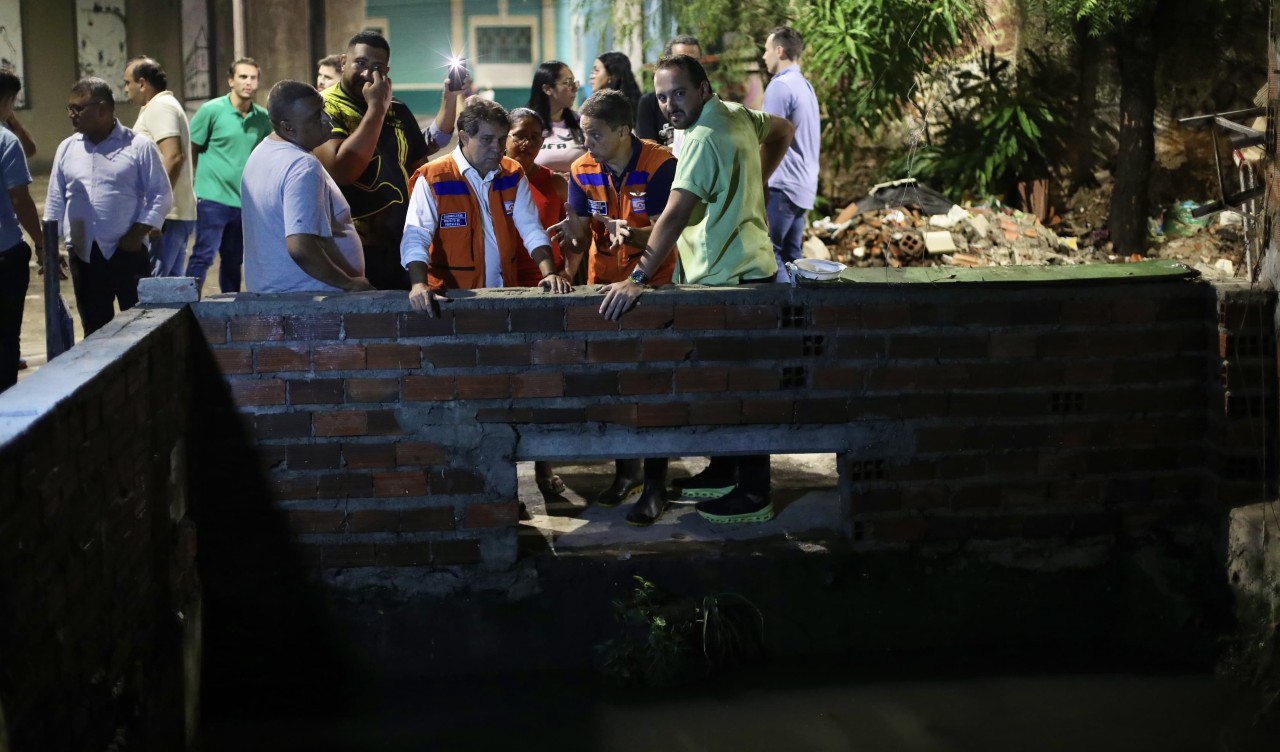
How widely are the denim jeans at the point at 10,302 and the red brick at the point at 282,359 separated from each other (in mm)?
2573

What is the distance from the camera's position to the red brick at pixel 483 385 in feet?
15.2

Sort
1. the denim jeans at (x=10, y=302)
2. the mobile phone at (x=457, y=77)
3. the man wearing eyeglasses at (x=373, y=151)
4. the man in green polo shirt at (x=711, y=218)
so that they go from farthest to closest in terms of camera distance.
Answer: the denim jeans at (x=10, y=302) < the mobile phone at (x=457, y=77) < the man wearing eyeglasses at (x=373, y=151) < the man in green polo shirt at (x=711, y=218)

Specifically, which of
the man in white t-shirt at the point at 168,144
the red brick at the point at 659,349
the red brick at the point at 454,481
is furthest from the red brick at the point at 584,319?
the man in white t-shirt at the point at 168,144

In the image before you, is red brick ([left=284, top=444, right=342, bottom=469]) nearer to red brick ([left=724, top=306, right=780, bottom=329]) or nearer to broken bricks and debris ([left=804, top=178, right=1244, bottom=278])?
red brick ([left=724, top=306, right=780, bottom=329])

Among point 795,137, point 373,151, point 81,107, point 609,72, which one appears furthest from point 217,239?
point 795,137

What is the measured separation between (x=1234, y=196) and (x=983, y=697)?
2.11 meters

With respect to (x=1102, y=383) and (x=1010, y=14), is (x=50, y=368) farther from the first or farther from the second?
(x=1010, y=14)

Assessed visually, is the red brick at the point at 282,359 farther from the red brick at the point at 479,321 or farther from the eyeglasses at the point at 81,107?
the eyeglasses at the point at 81,107

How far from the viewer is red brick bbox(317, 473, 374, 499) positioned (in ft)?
15.3

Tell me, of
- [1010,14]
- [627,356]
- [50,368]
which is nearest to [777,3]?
[1010,14]

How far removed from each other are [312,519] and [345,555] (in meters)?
0.17

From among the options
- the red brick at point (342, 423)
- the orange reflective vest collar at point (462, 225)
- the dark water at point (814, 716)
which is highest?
the orange reflective vest collar at point (462, 225)

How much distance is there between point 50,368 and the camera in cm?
359

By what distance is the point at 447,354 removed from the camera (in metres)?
4.59
